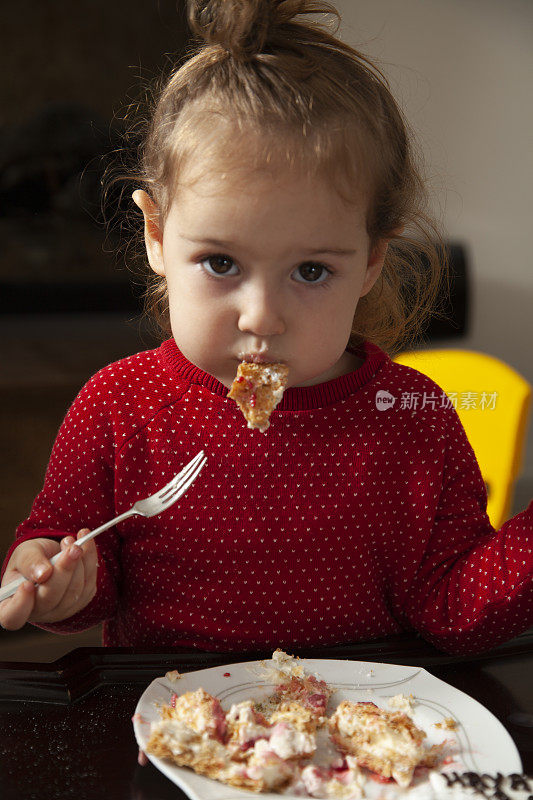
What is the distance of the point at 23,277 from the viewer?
3.40 metres

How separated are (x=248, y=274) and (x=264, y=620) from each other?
1.33 feet

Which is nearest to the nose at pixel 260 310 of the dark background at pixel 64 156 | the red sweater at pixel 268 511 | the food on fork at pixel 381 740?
the red sweater at pixel 268 511

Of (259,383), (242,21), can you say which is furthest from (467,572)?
(242,21)

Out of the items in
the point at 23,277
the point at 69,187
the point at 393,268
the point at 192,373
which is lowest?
the point at 23,277

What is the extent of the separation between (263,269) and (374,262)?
206 millimetres

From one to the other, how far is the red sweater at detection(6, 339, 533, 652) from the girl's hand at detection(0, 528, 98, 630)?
0.30 ft

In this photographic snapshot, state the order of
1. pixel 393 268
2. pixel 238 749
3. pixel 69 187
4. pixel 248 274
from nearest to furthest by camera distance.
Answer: pixel 238 749 → pixel 248 274 → pixel 393 268 → pixel 69 187

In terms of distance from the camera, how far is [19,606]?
710 mm

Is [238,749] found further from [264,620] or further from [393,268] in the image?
[393,268]

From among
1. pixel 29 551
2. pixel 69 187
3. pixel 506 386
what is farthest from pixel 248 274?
pixel 69 187

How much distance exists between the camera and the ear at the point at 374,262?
2.90 feet

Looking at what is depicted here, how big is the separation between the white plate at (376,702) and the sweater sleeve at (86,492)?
22 cm

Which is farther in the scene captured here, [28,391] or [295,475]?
[28,391]

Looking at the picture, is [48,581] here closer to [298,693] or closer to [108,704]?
[108,704]
